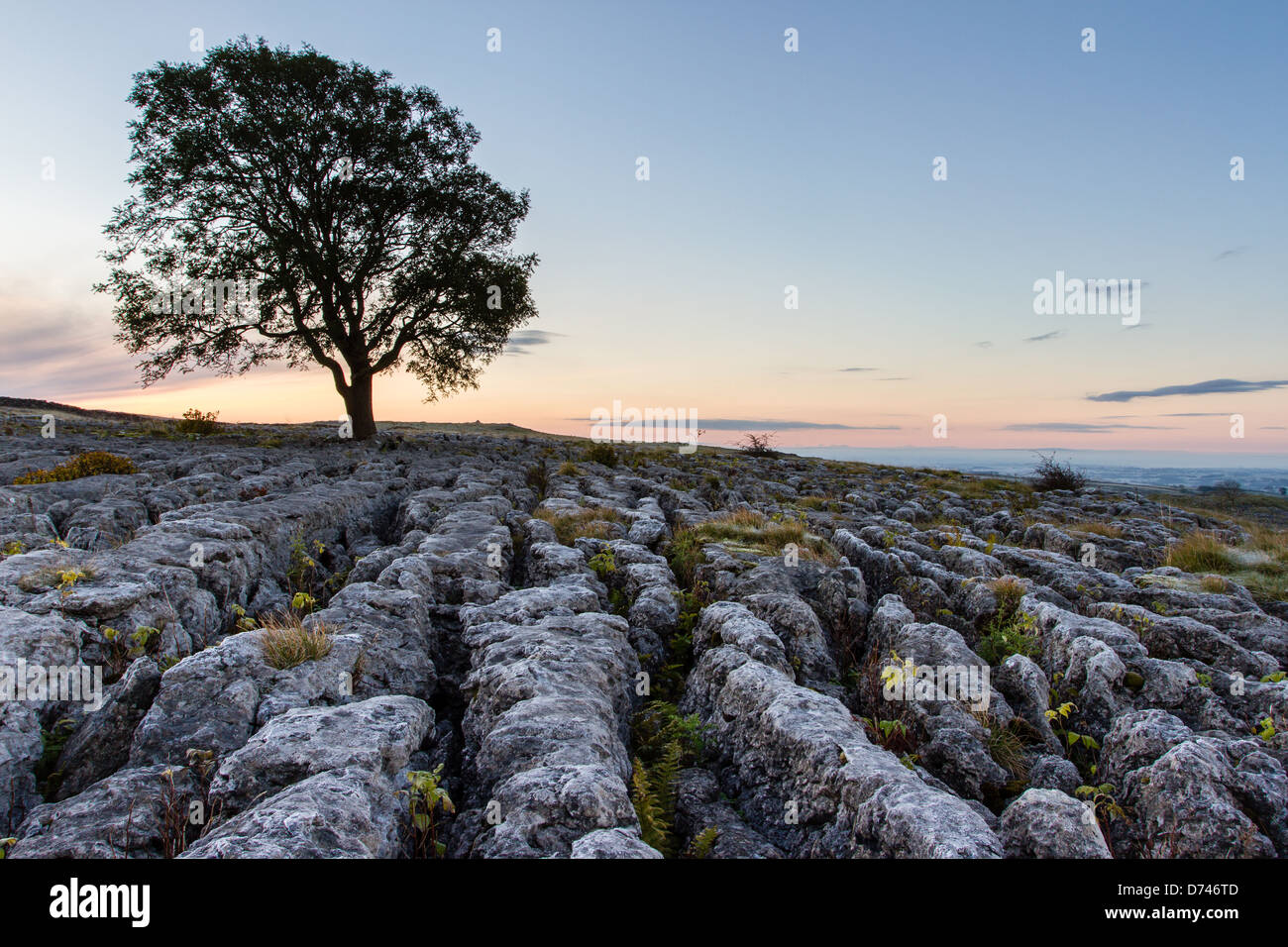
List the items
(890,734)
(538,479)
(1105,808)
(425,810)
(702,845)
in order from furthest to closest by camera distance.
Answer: (538,479) → (890,734) → (1105,808) → (425,810) → (702,845)

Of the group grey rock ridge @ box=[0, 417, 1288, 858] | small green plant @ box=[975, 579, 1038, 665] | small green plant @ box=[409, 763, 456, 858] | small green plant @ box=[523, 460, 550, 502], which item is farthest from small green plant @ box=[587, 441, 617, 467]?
small green plant @ box=[409, 763, 456, 858]

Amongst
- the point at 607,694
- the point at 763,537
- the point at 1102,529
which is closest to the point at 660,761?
the point at 607,694

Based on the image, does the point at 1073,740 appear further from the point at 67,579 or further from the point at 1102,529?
the point at 1102,529

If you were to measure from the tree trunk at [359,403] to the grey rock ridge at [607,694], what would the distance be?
65.2 ft

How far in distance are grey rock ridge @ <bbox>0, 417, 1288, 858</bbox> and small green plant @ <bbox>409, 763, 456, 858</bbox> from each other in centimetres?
4

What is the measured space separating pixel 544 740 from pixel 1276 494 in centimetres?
4772

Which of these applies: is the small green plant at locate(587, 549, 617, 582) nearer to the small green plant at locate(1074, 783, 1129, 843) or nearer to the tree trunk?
the small green plant at locate(1074, 783, 1129, 843)

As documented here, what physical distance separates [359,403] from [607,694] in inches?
1229

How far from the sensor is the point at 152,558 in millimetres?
9891

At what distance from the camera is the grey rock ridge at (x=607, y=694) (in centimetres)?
536

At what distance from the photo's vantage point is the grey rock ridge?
5355 millimetres

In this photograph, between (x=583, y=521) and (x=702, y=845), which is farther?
(x=583, y=521)

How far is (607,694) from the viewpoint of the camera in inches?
305

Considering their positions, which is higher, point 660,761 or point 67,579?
point 67,579
